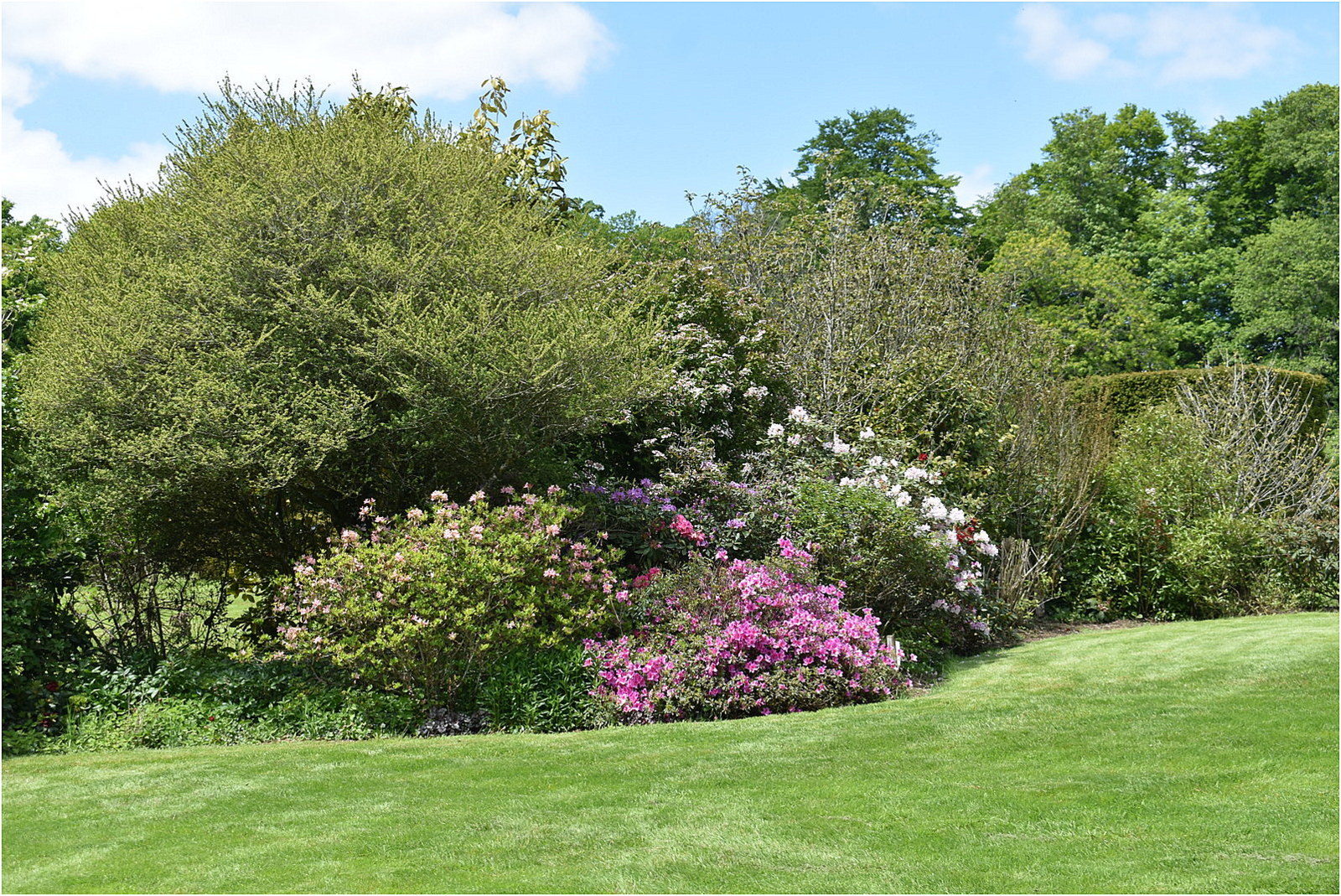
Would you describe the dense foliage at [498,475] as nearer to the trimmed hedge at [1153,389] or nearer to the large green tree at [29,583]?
the large green tree at [29,583]

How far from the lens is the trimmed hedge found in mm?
17719

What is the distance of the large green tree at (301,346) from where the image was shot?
8602 mm

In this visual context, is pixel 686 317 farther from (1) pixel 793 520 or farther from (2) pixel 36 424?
(2) pixel 36 424

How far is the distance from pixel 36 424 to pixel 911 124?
99.3 feet

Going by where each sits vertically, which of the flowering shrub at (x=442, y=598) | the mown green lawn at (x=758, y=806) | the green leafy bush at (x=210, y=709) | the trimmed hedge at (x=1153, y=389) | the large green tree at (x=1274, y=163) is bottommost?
the mown green lawn at (x=758, y=806)

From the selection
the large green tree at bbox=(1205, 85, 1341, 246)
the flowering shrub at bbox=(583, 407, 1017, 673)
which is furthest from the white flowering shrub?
the large green tree at bbox=(1205, 85, 1341, 246)

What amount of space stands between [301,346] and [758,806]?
5674 mm

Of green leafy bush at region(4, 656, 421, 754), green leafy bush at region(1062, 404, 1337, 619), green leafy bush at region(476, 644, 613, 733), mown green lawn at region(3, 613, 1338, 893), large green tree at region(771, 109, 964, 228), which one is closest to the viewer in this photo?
mown green lawn at region(3, 613, 1338, 893)

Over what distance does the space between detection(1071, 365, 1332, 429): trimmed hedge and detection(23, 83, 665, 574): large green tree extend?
1097 centimetres

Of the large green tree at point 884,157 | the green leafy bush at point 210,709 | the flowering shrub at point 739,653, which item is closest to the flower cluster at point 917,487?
the flowering shrub at point 739,653

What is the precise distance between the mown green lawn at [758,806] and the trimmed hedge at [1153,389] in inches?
408

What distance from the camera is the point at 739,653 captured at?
27.2 feet

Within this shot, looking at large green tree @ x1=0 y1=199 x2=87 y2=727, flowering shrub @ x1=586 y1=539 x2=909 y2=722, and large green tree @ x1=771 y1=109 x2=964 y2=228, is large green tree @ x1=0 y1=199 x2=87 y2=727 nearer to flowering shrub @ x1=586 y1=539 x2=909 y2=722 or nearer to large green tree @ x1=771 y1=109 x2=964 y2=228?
flowering shrub @ x1=586 y1=539 x2=909 y2=722

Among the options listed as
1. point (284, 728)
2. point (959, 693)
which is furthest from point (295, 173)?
point (959, 693)
